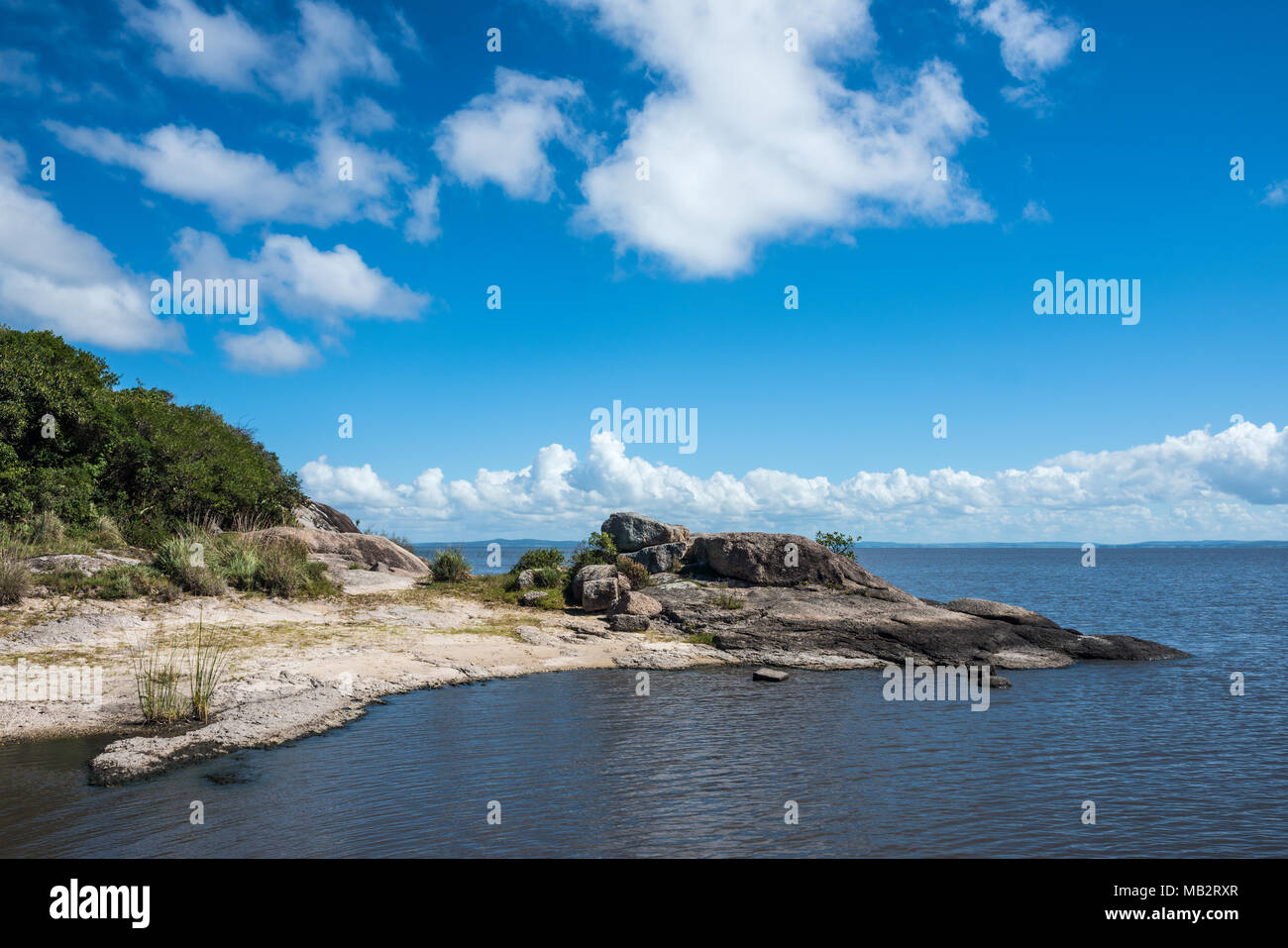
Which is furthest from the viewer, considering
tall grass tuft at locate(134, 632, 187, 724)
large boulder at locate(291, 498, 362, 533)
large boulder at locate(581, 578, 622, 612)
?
large boulder at locate(291, 498, 362, 533)

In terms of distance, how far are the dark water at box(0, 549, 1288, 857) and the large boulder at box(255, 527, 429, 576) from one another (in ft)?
52.0

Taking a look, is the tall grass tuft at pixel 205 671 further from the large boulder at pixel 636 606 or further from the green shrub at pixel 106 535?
the large boulder at pixel 636 606

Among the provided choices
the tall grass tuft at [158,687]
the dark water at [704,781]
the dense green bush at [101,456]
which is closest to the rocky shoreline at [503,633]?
the tall grass tuft at [158,687]

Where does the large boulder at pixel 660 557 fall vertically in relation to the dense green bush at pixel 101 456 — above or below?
below

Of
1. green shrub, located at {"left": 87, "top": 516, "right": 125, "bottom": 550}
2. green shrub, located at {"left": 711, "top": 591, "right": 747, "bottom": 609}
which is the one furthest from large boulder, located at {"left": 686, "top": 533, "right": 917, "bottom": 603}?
green shrub, located at {"left": 87, "top": 516, "right": 125, "bottom": 550}

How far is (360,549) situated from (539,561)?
8.56 m

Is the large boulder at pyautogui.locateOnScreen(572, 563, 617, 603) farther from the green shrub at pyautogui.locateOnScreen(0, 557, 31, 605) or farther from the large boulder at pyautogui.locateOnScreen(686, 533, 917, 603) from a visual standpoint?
the green shrub at pyautogui.locateOnScreen(0, 557, 31, 605)

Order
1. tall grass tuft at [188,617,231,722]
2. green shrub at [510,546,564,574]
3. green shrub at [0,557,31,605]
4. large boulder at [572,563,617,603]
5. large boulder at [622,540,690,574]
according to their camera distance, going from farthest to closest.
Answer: large boulder at [622,540,690,574] → green shrub at [510,546,564,574] → large boulder at [572,563,617,603] → green shrub at [0,557,31,605] → tall grass tuft at [188,617,231,722]

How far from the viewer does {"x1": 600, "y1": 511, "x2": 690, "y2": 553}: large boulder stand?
1240 inches

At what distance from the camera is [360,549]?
107 ft

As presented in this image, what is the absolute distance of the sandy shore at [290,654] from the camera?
12.5 meters

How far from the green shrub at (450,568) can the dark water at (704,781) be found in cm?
1266

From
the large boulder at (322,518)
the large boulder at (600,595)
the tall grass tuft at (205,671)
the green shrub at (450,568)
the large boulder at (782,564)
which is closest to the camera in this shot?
the tall grass tuft at (205,671)
